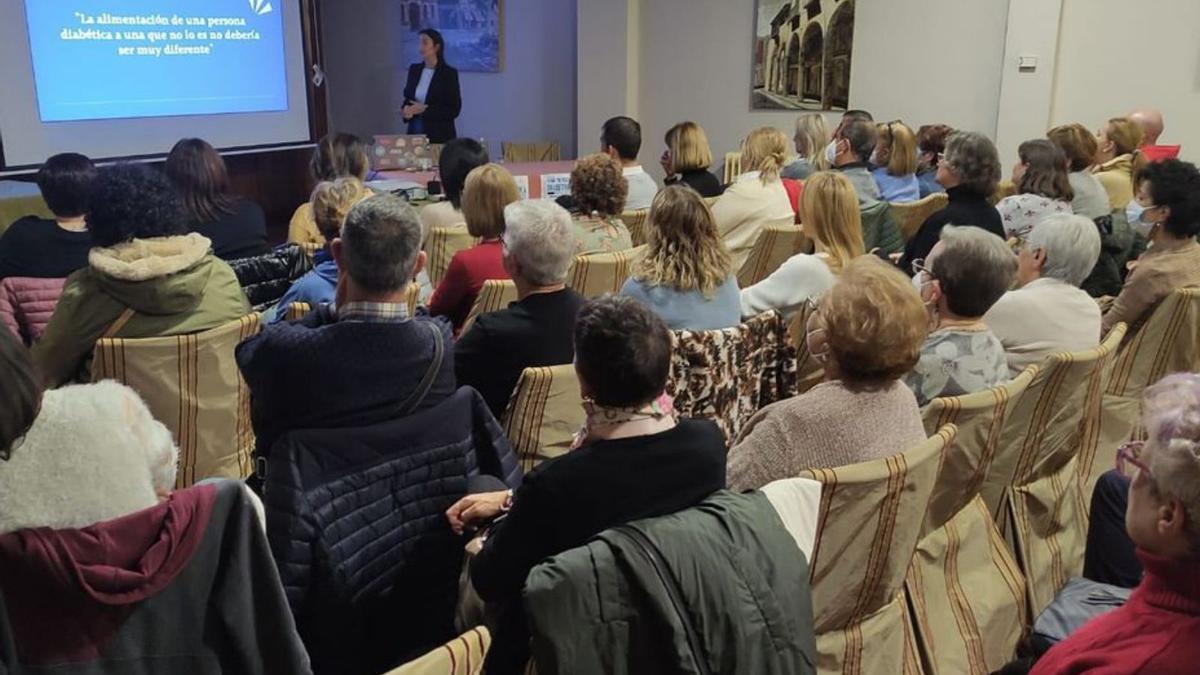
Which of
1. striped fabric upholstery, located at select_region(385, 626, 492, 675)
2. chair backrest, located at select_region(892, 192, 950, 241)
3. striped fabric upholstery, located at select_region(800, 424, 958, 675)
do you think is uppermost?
chair backrest, located at select_region(892, 192, 950, 241)

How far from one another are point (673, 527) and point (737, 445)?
2.15ft

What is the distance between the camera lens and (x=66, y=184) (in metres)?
3.60

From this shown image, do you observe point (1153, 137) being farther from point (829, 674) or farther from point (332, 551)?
point (332, 551)

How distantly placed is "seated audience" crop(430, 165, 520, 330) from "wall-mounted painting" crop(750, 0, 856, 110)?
5.17 metres

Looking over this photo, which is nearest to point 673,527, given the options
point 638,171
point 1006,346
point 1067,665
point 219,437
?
point 1067,665

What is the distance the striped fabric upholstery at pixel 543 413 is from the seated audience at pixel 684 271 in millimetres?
547

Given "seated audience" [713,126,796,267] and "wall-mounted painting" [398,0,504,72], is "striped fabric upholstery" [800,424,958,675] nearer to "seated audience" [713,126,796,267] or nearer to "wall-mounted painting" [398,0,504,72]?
"seated audience" [713,126,796,267]

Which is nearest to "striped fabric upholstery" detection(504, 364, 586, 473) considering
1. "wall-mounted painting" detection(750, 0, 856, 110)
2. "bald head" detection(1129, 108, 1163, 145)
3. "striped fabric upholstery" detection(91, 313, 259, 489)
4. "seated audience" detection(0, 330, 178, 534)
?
"striped fabric upholstery" detection(91, 313, 259, 489)

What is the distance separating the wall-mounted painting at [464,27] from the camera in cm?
941

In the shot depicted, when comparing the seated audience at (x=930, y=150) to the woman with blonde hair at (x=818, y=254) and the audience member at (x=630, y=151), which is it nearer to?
the audience member at (x=630, y=151)

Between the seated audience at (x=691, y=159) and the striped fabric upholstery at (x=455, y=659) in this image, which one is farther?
the seated audience at (x=691, y=159)

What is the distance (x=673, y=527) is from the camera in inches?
57.7

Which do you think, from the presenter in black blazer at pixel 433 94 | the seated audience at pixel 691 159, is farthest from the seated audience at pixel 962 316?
the presenter in black blazer at pixel 433 94

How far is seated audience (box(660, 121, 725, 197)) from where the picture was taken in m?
5.21
